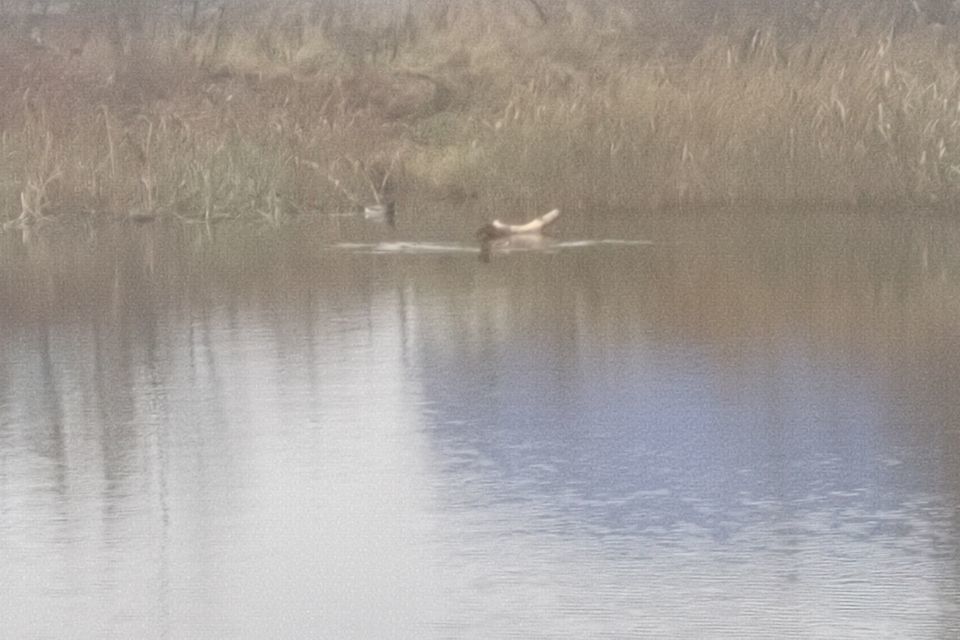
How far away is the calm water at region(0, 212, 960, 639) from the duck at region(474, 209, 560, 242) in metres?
1.53

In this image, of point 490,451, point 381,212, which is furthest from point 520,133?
point 490,451

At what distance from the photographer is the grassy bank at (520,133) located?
18.9 meters

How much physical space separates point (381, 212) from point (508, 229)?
11.6 ft

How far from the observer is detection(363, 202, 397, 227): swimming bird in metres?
19.8

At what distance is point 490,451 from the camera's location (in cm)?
847

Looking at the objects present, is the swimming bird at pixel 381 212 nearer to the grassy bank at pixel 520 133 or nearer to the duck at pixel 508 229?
the grassy bank at pixel 520 133

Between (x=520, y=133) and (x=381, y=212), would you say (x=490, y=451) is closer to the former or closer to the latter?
(x=381, y=212)

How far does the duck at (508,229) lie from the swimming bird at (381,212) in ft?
8.23

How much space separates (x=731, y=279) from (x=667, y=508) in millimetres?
6547

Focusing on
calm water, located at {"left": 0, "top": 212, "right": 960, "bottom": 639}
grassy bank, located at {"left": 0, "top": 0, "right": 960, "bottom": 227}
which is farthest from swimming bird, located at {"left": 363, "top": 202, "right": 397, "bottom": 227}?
calm water, located at {"left": 0, "top": 212, "right": 960, "bottom": 639}

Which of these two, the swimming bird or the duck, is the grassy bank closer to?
the swimming bird

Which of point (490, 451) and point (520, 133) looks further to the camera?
point (520, 133)

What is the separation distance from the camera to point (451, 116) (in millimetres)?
24953

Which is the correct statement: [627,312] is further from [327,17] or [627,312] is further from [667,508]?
[327,17]
